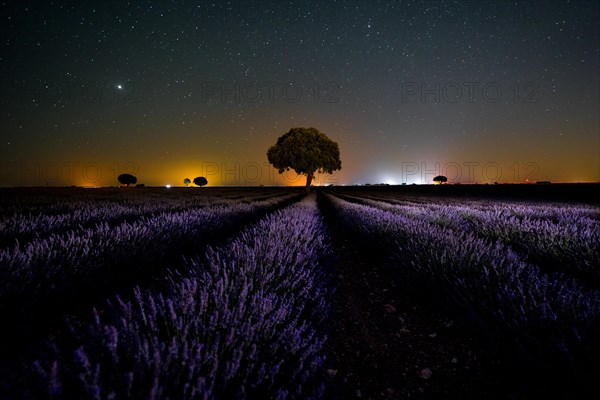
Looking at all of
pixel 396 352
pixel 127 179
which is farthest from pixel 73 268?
pixel 127 179

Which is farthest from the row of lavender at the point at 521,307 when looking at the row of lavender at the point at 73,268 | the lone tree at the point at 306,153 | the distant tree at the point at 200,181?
the distant tree at the point at 200,181

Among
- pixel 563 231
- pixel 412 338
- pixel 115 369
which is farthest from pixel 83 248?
pixel 563 231

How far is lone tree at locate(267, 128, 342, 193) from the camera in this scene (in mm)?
31391

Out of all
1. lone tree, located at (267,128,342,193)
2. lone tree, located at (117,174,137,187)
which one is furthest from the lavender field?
lone tree, located at (117,174,137,187)

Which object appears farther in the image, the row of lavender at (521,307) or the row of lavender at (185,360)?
the row of lavender at (521,307)

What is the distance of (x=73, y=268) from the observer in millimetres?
2059

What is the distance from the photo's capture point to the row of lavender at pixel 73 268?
1633 mm

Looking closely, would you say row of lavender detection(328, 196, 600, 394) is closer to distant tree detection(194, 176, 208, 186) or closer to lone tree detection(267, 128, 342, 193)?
lone tree detection(267, 128, 342, 193)

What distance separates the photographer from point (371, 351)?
5.77ft

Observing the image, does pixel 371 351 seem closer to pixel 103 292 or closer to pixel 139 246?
pixel 103 292

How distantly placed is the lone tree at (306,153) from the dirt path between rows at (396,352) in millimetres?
29141

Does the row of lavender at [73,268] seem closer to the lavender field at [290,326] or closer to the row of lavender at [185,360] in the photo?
the lavender field at [290,326]

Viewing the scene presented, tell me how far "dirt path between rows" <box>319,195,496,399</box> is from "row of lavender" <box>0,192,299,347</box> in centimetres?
190

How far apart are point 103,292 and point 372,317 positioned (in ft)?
7.71
